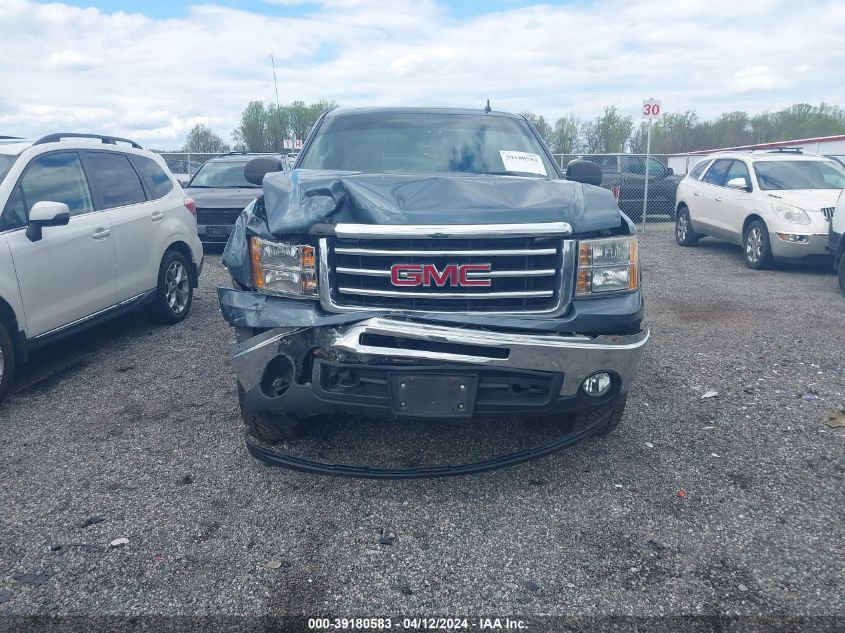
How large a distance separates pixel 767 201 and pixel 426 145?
719 cm

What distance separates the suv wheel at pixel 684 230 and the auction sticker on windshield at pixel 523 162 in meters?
8.54

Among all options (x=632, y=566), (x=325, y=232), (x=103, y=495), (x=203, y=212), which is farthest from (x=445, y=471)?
(x=203, y=212)

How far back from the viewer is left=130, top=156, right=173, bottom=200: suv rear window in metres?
6.44

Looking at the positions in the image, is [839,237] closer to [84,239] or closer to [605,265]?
[605,265]

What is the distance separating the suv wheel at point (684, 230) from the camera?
12273 mm

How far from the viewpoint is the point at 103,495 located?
3.42m

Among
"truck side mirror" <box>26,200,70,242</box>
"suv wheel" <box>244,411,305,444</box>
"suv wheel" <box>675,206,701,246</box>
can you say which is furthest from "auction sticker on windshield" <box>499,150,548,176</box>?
"suv wheel" <box>675,206,701,246</box>

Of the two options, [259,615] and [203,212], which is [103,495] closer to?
[259,615]

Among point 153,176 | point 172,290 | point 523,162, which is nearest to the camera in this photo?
point 523,162

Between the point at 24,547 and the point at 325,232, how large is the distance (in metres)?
1.91

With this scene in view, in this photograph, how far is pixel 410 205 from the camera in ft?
10.6

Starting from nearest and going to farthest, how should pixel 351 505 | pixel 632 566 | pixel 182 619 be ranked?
pixel 182 619, pixel 632 566, pixel 351 505

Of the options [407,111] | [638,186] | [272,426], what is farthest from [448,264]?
[638,186]

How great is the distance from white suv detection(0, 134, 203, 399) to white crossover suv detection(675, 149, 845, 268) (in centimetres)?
779
